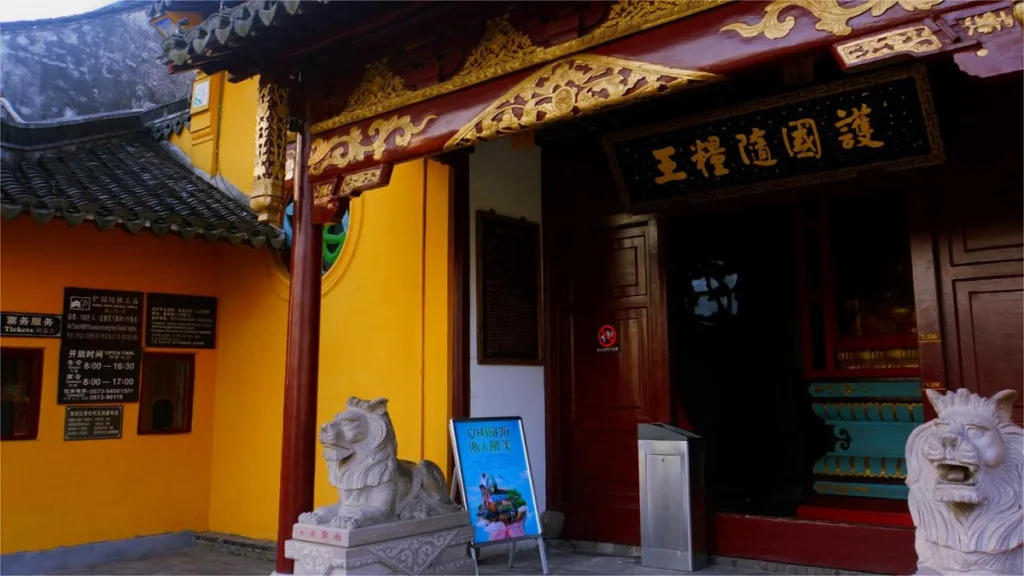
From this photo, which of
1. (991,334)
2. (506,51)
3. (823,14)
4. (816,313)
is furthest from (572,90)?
(816,313)

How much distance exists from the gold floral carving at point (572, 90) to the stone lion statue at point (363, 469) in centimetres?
157

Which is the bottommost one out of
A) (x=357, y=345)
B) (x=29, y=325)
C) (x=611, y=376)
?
(x=611, y=376)

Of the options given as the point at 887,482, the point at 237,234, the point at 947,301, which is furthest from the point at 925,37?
the point at 237,234

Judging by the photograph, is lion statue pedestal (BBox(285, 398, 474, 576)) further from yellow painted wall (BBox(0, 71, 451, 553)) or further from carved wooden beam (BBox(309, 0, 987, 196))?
carved wooden beam (BBox(309, 0, 987, 196))

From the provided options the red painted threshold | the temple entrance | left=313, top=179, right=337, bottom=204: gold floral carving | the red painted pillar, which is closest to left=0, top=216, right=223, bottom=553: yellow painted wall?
the red painted pillar

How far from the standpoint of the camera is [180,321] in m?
6.53

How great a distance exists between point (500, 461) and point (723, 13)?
9.44 feet

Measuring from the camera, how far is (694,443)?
4758 millimetres

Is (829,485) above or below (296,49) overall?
below

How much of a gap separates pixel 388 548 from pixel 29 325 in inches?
140

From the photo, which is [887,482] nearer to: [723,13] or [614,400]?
[614,400]

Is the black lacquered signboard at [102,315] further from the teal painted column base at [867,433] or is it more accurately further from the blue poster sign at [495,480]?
the teal painted column base at [867,433]

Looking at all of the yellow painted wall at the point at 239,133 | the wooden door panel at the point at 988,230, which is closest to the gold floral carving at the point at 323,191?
the yellow painted wall at the point at 239,133

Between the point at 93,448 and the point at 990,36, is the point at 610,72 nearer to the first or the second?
the point at 990,36
